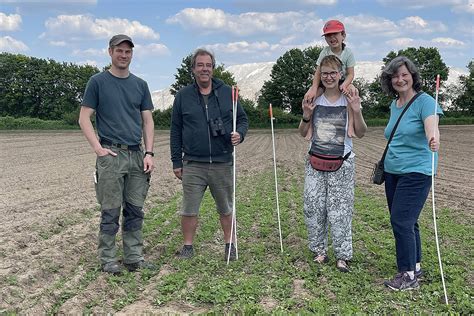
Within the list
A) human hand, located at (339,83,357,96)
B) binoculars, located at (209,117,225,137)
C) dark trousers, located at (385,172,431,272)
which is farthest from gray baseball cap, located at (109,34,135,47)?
dark trousers, located at (385,172,431,272)

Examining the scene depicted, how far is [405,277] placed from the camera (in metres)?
4.61

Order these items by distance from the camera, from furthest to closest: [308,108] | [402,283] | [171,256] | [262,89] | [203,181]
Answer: [262,89] → [171,256] → [203,181] → [308,108] → [402,283]

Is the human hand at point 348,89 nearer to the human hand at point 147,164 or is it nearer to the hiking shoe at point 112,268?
the human hand at point 147,164

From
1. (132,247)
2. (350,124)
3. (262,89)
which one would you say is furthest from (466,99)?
(132,247)

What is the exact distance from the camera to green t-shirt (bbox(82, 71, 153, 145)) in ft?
16.2

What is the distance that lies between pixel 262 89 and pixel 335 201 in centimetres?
5865

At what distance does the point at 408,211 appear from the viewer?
4625 mm

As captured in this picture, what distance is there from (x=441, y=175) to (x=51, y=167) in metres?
12.8

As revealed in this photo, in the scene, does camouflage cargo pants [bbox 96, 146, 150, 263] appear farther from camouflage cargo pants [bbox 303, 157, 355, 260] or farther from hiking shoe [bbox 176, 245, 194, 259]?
camouflage cargo pants [bbox 303, 157, 355, 260]

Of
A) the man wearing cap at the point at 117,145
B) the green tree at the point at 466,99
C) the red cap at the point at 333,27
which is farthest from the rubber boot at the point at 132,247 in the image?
the green tree at the point at 466,99

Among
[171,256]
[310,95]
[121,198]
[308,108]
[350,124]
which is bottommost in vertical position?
[171,256]

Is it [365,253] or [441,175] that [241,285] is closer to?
[365,253]

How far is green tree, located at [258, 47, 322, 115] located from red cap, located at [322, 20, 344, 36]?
5471 centimetres

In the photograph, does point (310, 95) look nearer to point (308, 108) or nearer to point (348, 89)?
point (308, 108)
